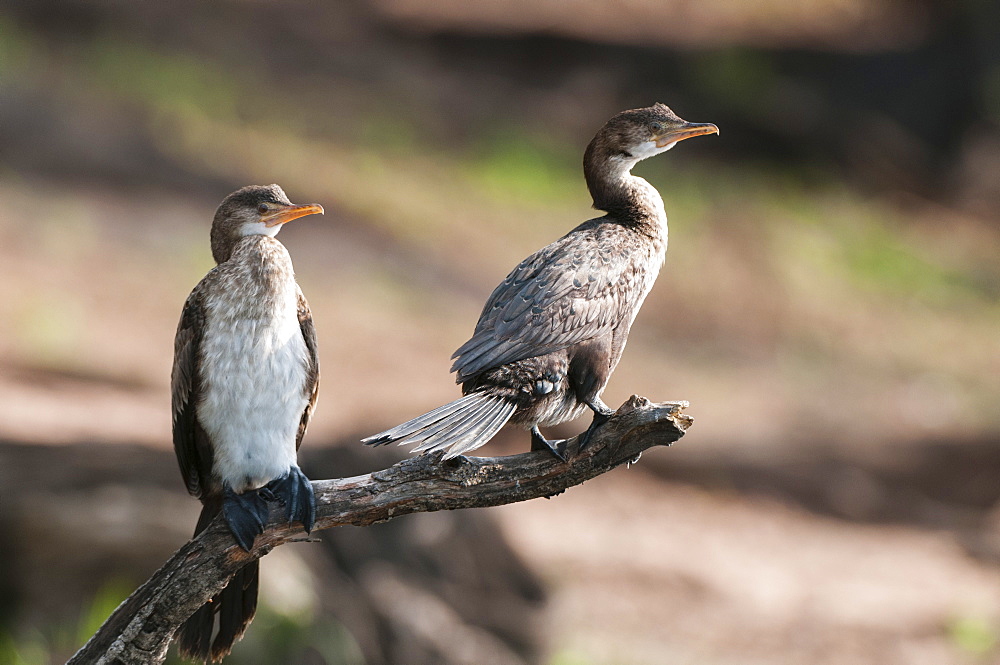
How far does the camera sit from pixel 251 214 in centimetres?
318

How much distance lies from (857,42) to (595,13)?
4.71 meters

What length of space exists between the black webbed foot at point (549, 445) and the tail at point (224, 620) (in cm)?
102

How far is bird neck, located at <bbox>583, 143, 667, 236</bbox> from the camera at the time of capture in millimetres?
3312

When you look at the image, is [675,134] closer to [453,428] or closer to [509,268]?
[453,428]

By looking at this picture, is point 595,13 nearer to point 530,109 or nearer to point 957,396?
point 530,109

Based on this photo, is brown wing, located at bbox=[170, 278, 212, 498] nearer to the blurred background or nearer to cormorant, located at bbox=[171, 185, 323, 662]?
cormorant, located at bbox=[171, 185, 323, 662]

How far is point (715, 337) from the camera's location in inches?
492

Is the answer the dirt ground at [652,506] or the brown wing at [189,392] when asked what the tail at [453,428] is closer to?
the brown wing at [189,392]

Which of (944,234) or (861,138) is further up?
(861,138)

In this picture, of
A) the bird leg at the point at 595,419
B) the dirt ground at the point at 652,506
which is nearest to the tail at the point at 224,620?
the bird leg at the point at 595,419

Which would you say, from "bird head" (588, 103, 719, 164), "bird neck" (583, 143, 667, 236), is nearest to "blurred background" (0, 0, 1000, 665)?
"bird neck" (583, 143, 667, 236)

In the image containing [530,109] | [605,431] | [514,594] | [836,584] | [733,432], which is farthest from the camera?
[530,109]

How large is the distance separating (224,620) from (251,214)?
1.37m

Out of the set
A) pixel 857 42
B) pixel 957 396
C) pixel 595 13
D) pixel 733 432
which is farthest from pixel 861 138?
pixel 733 432
